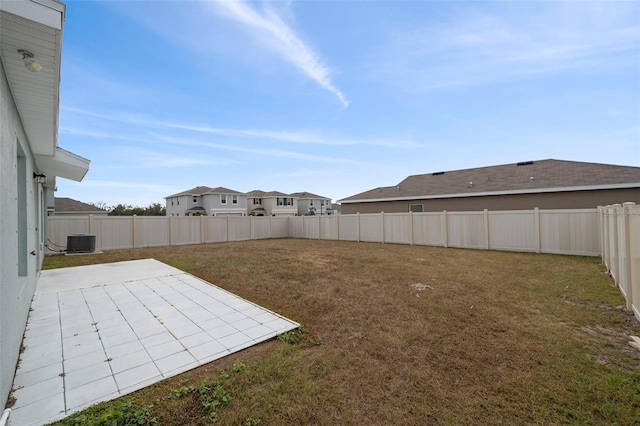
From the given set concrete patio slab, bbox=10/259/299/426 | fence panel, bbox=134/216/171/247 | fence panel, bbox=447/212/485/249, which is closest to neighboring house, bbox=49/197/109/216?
fence panel, bbox=134/216/171/247

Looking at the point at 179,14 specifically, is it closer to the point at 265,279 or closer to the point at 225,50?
the point at 225,50

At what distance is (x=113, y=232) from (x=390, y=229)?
14.5 meters

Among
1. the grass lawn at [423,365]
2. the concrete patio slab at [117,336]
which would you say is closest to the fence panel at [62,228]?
the concrete patio slab at [117,336]

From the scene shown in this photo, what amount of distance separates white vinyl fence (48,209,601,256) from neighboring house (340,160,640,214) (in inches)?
188

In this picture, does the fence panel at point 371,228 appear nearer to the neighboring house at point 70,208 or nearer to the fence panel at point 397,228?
the fence panel at point 397,228

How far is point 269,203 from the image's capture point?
43531 millimetres

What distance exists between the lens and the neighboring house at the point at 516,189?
502 inches

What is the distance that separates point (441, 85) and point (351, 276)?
10.1 metres

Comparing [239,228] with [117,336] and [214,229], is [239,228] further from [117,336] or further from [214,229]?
[117,336]

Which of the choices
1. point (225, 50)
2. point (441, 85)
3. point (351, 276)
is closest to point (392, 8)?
point (441, 85)

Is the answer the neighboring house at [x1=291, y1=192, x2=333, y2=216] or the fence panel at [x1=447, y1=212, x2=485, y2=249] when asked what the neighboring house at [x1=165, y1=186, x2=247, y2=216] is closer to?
the neighboring house at [x1=291, y1=192, x2=333, y2=216]

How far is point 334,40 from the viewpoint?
11.2m

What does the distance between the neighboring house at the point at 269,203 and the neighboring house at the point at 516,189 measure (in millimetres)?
23956

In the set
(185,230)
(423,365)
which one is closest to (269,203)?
(185,230)
